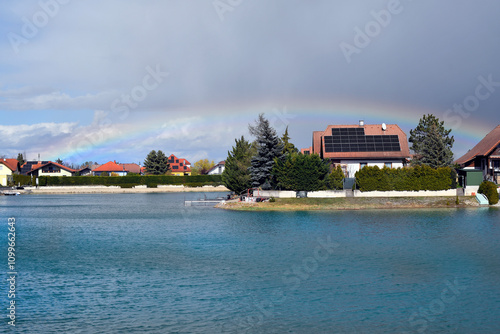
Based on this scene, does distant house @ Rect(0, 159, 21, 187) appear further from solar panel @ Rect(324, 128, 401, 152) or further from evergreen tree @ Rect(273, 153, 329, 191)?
evergreen tree @ Rect(273, 153, 329, 191)

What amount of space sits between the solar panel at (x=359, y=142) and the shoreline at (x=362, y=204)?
18.8 meters

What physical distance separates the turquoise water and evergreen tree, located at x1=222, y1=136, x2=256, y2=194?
30235 millimetres

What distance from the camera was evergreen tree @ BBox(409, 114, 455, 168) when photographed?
96.8 m

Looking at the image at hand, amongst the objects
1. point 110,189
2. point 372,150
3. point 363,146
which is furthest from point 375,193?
point 110,189

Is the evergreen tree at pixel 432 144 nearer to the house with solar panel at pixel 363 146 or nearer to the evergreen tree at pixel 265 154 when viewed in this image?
the house with solar panel at pixel 363 146

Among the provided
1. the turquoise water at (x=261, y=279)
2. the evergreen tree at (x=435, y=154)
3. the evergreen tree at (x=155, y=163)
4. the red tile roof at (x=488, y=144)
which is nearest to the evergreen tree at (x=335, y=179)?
the turquoise water at (x=261, y=279)

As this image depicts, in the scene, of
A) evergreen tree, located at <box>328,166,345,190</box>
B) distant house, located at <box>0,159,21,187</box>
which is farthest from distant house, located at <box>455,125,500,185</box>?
distant house, located at <box>0,159,21,187</box>

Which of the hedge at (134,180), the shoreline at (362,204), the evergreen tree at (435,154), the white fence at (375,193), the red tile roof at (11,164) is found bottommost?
the shoreline at (362,204)

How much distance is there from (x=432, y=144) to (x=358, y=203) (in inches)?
1396

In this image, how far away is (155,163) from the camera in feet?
Result: 593

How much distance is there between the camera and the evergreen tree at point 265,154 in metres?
79.8

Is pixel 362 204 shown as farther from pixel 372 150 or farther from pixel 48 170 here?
pixel 48 170

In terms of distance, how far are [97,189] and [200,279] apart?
12703 centimetres

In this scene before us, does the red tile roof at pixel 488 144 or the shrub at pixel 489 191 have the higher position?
the red tile roof at pixel 488 144
